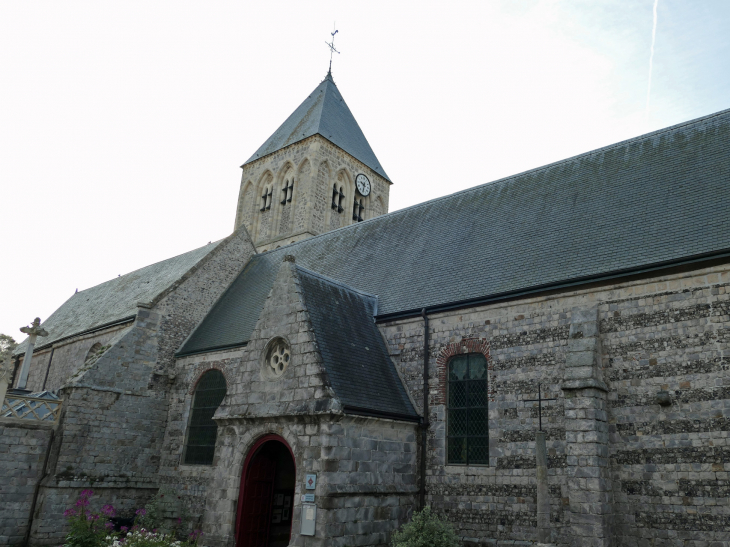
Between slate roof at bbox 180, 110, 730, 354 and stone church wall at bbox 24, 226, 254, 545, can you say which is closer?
slate roof at bbox 180, 110, 730, 354

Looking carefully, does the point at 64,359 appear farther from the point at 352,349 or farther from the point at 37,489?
the point at 352,349

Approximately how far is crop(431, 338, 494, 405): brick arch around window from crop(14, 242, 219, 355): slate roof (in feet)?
37.3

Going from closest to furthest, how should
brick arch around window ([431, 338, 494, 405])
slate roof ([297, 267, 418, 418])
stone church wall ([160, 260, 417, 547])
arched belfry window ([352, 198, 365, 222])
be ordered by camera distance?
stone church wall ([160, 260, 417, 547]) → slate roof ([297, 267, 418, 418]) → brick arch around window ([431, 338, 494, 405]) → arched belfry window ([352, 198, 365, 222])

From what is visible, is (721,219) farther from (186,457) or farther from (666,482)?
(186,457)

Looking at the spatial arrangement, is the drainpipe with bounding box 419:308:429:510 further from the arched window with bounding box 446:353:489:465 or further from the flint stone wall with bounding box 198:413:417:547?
the arched window with bounding box 446:353:489:465

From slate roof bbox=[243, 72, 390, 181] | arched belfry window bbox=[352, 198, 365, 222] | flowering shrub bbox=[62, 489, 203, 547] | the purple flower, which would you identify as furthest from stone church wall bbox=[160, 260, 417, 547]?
slate roof bbox=[243, 72, 390, 181]

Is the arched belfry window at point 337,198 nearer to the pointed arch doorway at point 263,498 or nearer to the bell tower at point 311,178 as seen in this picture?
the bell tower at point 311,178

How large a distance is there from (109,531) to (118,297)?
41.9 feet

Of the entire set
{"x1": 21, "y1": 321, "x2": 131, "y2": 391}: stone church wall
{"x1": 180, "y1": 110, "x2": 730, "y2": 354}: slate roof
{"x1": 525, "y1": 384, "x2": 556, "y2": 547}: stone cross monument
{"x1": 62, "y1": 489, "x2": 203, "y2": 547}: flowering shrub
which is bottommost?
{"x1": 62, "y1": 489, "x2": 203, "y2": 547}: flowering shrub

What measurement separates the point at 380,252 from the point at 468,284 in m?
4.84

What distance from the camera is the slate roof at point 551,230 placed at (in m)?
11.7

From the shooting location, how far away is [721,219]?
10938 mm

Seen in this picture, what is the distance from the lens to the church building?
10000mm

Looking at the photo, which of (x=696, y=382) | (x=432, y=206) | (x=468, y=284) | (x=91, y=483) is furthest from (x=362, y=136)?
(x=696, y=382)
